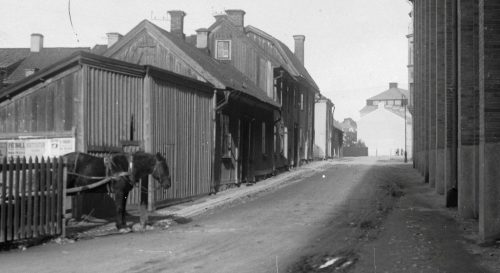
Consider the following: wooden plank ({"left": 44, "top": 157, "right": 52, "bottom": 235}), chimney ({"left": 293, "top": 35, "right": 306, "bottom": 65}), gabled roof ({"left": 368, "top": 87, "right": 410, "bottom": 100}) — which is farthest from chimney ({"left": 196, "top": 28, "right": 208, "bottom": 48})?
gabled roof ({"left": 368, "top": 87, "right": 410, "bottom": 100})

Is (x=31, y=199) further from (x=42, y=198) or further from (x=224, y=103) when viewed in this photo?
(x=224, y=103)

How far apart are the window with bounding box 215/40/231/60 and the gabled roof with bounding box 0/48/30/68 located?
946 inches

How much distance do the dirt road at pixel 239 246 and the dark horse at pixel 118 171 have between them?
3.19ft

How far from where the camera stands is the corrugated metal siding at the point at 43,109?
512 inches

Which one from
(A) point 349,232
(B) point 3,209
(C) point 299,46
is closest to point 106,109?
(B) point 3,209

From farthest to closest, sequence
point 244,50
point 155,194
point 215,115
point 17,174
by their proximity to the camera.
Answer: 1. point 244,50
2. point 215,115
3. point 155,194
4. point 17,174

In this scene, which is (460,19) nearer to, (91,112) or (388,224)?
(388,224)

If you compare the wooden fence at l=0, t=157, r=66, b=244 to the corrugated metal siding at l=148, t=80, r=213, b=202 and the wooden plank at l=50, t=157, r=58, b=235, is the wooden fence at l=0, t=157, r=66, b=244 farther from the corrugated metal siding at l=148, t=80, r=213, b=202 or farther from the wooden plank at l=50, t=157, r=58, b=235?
the corrugated metal siding at l=148, t=80, r=213, b=202

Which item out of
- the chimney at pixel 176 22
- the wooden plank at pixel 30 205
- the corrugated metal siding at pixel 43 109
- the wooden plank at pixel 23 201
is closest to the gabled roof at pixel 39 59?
the chimney at pixel 176 22

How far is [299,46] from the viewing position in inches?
2080

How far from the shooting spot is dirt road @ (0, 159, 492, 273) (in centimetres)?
777

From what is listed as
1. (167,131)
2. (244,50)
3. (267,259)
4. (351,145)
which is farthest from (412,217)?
(351,145)

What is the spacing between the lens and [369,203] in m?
16.0

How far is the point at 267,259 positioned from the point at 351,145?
80938 mm
